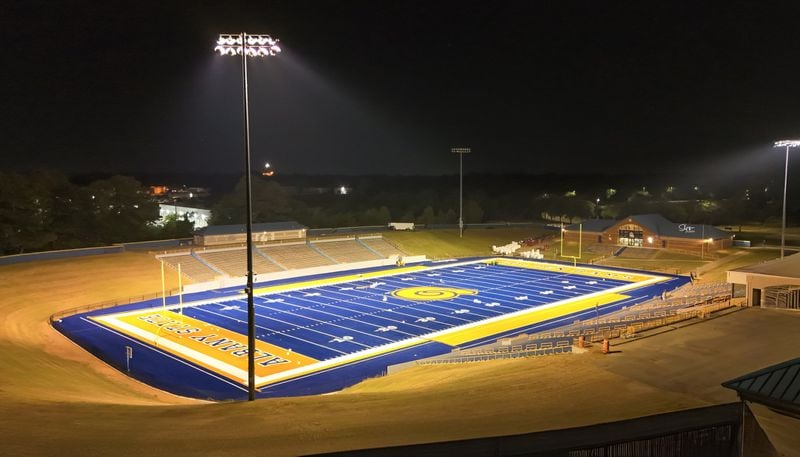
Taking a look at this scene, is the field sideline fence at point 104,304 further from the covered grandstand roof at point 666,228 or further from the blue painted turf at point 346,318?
the covered grandstand roof at point 666,228

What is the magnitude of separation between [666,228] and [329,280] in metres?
34.7

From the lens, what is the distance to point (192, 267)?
142ft

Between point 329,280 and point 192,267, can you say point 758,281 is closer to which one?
point 329,280

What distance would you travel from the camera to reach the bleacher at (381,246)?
54.8 m

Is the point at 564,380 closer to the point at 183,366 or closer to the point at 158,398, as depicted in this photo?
the point at 158,398

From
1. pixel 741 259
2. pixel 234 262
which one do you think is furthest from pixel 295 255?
pixel 741 259

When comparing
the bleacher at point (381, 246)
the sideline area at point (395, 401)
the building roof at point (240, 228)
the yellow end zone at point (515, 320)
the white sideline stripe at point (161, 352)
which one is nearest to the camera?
the sideline area at point (395, 401)

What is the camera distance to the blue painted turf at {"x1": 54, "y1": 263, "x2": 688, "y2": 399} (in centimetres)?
2198

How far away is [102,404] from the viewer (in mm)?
13312

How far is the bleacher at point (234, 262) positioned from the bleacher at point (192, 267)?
97 centimetres

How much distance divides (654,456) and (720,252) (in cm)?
5373

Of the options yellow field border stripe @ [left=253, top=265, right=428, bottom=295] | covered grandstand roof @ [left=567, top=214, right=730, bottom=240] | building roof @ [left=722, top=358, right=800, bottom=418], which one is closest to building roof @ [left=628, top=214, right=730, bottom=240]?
covered grandstand roof @ [left=567, top=214, right=730, bottom=240]

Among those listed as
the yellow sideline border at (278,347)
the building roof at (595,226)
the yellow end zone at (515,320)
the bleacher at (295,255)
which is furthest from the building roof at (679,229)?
the bleacher at (295,255)

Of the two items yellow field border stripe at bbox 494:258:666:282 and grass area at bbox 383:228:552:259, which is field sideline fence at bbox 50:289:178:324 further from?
yellow field border stripe at bbox 494:258:666:282
